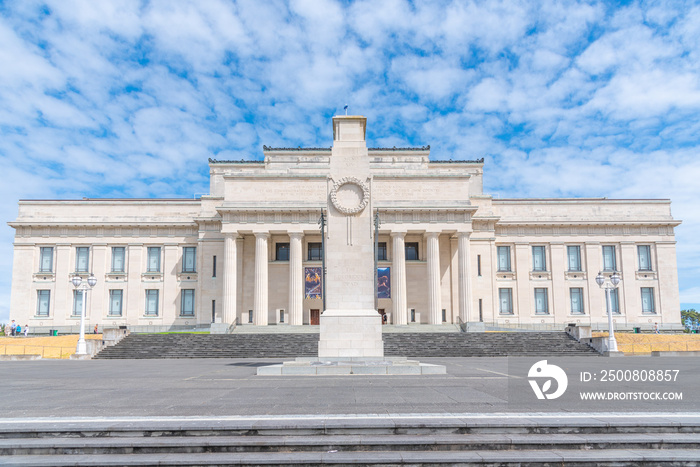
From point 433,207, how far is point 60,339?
34126 millimetres

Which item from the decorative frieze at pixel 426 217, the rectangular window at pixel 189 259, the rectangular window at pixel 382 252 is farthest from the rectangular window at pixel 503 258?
the rectangular window at pixel 189 259

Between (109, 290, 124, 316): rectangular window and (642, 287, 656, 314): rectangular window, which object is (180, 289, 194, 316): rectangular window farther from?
(642, 287, 656, 314): rectangular window

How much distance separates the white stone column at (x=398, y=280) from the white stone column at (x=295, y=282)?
8936 millimetres

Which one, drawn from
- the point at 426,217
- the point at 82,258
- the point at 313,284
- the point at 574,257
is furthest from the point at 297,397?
the point at 574,257

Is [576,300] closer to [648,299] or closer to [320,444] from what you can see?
[648,299]

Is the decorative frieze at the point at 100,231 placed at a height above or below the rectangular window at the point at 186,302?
above

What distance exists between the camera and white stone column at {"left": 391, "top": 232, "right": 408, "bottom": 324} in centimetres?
5009

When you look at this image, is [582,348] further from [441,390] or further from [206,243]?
[206,243]

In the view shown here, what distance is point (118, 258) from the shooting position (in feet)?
188

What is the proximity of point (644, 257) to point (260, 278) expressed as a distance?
138 ft

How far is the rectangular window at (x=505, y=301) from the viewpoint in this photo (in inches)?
2281

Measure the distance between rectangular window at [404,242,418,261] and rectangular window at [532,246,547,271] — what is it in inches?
533

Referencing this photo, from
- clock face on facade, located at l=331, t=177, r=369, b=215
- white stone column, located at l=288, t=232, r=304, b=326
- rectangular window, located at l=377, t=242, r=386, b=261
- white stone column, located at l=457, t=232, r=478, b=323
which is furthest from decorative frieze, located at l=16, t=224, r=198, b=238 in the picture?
clock face on facade, located at l=331, t=177, r=369, b=215

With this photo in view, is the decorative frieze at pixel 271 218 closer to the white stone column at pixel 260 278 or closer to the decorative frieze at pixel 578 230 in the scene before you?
the white stone column at pixel 260 278
